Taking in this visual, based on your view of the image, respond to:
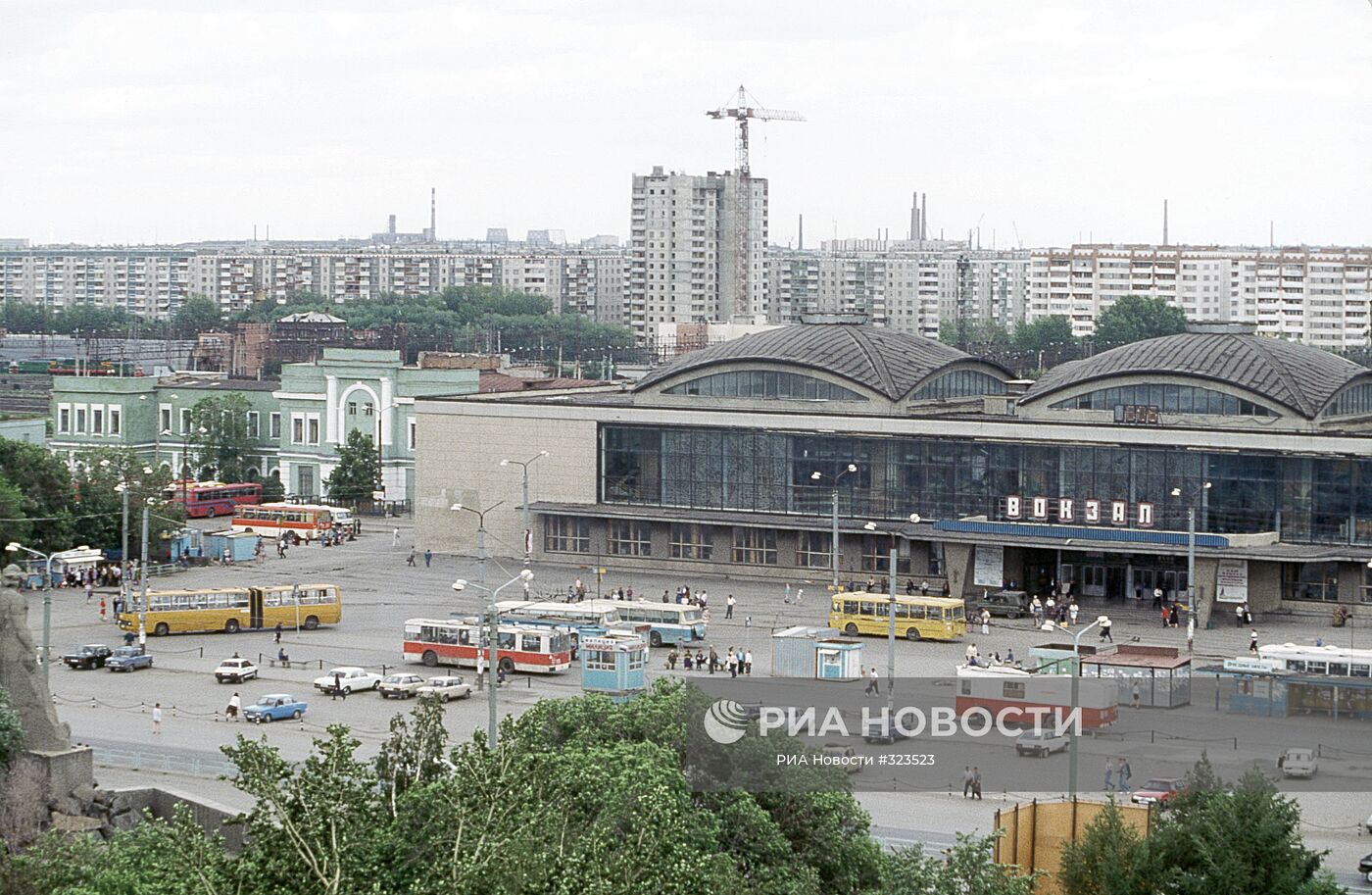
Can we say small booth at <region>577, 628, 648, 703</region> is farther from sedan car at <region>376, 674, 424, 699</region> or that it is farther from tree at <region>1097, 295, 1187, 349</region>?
tree at <region>1097, 295, 1187, 349</region>

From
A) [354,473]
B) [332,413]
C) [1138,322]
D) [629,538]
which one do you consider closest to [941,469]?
[629,538]

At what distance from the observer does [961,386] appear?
203 feet

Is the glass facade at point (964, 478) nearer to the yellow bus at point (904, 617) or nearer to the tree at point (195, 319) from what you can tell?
the yellow bus at point (904, 617)

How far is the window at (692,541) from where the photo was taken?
57.4 meters

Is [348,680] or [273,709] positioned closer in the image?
[273,709]

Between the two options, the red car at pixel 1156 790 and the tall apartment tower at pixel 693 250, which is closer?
the red car at pixel 1156 790

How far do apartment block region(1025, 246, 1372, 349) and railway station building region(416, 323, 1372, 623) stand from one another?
93820 mm

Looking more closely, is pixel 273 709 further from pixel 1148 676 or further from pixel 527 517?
pixel 527 517

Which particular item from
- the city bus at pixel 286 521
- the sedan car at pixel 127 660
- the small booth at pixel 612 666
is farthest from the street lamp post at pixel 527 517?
the small booth at pixel 612 666

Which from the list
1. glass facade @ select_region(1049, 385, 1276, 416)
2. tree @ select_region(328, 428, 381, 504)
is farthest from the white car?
tree @ select_region(328, 428, 381, 504)

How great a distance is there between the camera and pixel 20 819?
2922 cm

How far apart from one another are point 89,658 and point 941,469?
22087 mm

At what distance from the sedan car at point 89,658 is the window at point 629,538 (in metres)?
17.6

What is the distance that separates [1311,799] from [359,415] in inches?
1835
